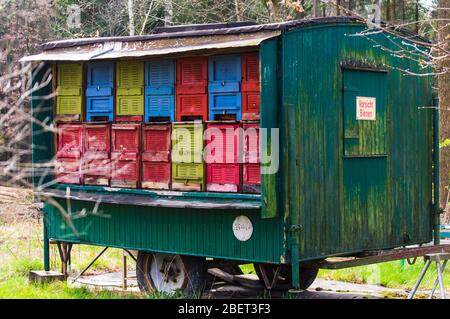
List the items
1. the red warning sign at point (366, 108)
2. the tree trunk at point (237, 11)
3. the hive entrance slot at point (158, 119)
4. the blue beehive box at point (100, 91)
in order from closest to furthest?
the red warning sign at point (366, 108) → the hive entrance slot at point (158, 119) → the blue beehive box at point (100, 91) → the tree trunk at point (237, 11)

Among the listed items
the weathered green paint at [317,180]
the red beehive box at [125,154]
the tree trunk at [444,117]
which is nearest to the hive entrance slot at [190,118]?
the red beehive box at [125,154]

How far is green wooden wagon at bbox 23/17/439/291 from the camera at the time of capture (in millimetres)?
9359

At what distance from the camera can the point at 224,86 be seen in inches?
388

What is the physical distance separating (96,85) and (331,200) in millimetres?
3472

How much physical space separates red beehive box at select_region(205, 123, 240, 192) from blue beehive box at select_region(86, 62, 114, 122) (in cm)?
176

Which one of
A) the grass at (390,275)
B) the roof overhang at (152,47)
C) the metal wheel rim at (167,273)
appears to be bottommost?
the grass at (390,275)

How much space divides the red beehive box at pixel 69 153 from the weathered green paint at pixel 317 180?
30cm

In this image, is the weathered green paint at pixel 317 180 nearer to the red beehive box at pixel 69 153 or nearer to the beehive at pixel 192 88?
the red beehive box at pixel 69 153

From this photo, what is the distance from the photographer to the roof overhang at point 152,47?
9367mm

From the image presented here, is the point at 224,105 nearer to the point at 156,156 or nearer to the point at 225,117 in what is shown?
the point at 225,117

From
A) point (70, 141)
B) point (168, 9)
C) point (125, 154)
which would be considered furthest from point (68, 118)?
point (168, 9)

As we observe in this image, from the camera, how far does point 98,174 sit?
435 inches

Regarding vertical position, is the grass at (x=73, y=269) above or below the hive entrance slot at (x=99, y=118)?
below

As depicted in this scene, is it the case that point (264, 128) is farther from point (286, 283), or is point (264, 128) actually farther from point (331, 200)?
point (286, 283)
